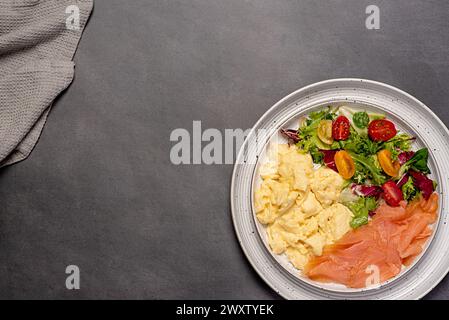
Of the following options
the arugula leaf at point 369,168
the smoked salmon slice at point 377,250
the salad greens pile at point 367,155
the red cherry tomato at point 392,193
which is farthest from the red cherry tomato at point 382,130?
the smoked salmon slice at point 377,250

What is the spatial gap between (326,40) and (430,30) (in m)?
0.59

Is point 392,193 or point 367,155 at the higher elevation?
point 367,155

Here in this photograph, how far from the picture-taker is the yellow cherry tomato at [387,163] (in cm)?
259

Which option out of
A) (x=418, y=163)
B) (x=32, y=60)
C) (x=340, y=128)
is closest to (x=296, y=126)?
(x=340, y=128)

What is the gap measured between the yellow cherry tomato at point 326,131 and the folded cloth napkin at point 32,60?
1.40m

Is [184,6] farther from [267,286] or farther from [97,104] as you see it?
[267,286]

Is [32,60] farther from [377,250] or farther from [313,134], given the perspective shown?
[377,250]

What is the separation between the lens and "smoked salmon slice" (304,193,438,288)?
8.43 ft

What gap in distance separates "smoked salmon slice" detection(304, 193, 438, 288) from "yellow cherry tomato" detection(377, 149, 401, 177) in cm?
17

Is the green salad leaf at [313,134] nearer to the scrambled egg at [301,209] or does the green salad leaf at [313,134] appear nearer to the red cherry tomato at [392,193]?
the scrambled egg at [301,209]

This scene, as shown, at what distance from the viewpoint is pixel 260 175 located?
2654 mm

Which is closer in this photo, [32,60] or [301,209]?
[301,209]

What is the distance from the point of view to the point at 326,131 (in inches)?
103

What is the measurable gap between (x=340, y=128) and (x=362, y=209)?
1.41ft
